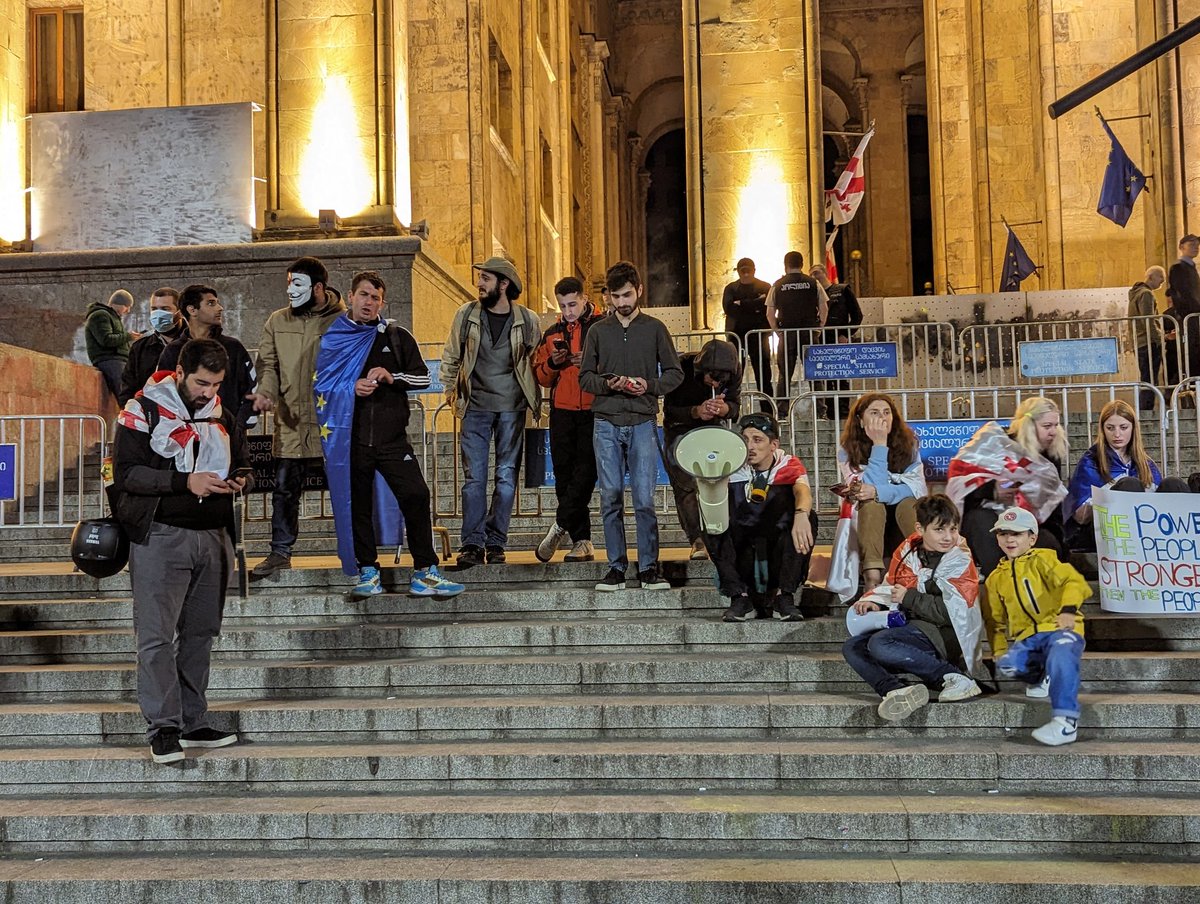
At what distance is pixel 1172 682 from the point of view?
6.79 metres

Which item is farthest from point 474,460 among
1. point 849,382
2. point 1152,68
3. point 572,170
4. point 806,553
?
point 572,170

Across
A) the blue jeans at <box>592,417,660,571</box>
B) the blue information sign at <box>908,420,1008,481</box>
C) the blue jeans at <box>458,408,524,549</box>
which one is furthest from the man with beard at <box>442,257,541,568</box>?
the blue information sign at <box>908,420,1008,481</box>

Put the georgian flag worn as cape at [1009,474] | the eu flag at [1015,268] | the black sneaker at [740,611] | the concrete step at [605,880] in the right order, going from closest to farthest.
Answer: the concrete step at [605,880] < the black sneaker at [740,611] < the georgian flag worn as cape at [1009,474] < the eu flag at [1015,268]

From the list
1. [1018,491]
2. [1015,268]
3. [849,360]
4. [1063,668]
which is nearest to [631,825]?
[1063,668]

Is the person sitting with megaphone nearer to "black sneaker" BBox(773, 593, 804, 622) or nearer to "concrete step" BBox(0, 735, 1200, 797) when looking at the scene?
"black sneaker" BBox(773, 593, 804, 622)

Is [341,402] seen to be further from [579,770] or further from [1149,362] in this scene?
[1149,362]

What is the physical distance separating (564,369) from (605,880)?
4.30 m

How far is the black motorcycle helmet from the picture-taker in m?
6.35

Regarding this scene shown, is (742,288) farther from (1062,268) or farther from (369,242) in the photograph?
(1062,268)

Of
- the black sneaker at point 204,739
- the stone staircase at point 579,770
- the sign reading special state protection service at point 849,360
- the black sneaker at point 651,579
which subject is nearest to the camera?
the stone staircase at point 579,770

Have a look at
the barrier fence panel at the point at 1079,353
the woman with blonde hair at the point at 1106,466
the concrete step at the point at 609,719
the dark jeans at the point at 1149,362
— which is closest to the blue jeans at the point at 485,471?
the concrete step at the point at 609,719

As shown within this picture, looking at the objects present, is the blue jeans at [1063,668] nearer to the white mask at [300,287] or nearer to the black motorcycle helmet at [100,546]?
the black motorcycle helmet at [100,546]

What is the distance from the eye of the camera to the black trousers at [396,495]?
8.10 metres

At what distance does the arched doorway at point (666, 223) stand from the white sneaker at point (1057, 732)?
4516 cm
